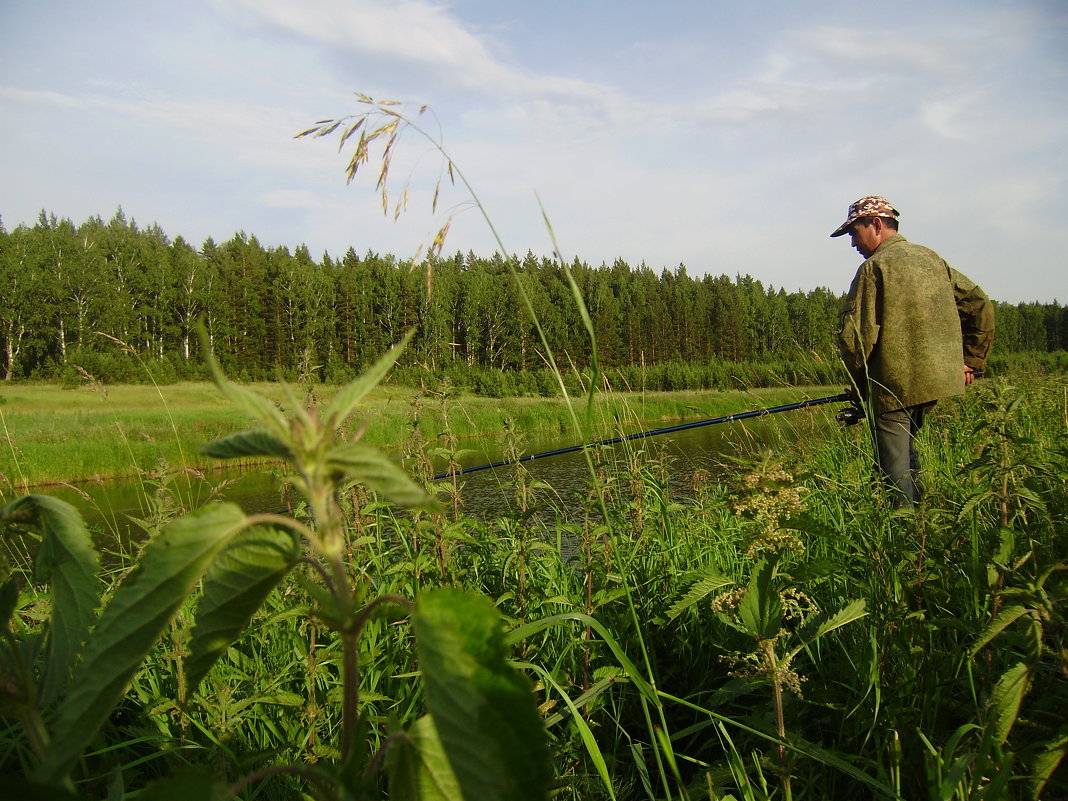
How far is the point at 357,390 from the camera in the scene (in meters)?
0.50

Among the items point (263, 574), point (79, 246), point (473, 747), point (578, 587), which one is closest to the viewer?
point (473, 747)

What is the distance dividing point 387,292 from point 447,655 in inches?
2219

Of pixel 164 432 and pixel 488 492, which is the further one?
pixel 164 432

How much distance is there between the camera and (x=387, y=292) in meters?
54.6

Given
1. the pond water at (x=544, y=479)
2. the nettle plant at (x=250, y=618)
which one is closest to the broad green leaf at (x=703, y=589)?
the pond water at (x=544, y=479)

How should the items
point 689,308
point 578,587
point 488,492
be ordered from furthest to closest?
point 689,308, point 488,492, point 578,587

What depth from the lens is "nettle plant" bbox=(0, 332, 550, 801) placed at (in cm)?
38

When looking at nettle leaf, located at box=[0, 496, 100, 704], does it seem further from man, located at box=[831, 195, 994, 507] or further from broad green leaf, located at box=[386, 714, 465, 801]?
man, located at box=[831, 195, 994, 507]

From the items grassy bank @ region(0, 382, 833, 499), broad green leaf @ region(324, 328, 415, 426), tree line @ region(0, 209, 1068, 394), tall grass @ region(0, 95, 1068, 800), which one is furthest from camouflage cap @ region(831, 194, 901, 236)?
tree line @ region(0, 209, 1068, 394)

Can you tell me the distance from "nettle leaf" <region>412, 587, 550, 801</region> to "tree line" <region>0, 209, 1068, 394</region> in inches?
1096

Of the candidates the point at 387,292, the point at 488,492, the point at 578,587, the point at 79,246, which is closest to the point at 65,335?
the point at 79,246

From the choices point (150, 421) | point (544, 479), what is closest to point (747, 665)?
point (544, 479)

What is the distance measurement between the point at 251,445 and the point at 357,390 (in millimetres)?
86

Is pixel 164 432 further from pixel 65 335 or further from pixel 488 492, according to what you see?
pixel 65 335
